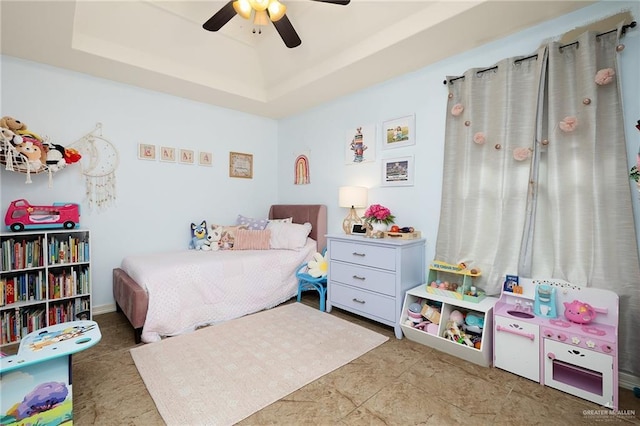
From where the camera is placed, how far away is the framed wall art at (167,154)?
358 centimetres

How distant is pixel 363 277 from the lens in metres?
2.88

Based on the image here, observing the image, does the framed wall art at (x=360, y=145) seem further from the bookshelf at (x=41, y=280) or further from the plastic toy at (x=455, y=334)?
the bookshelf at (x=41, y=280)

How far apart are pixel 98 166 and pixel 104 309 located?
1526mm

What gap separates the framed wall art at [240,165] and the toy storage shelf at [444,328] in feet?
9.39

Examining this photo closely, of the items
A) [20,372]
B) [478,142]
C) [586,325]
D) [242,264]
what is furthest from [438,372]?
[20,372]

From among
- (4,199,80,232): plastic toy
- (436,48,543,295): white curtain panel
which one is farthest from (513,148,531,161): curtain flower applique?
(4,199,80,232): plastic toy

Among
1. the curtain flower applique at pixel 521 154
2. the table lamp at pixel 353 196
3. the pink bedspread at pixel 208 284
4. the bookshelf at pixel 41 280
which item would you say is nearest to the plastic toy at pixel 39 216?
the bookshelf at pixel 41 280

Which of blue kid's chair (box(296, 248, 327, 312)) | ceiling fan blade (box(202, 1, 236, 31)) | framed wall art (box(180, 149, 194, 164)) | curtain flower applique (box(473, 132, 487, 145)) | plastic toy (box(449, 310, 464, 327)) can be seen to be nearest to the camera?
ceiling fan blade (box(202, 1, 236, 31))

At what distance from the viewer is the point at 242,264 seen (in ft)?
10.1

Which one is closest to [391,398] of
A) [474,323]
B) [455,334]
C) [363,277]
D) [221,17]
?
[455,334]

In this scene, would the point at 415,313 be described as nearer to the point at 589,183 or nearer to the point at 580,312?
the point at 580,312

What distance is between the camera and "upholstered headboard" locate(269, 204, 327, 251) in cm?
383

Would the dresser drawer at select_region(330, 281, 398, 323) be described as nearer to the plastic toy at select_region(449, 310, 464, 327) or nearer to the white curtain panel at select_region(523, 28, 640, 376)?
the plastic toy at select_region(449, 310, 464, 327)

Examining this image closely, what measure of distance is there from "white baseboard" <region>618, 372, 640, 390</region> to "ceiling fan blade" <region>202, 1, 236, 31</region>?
355 cm
